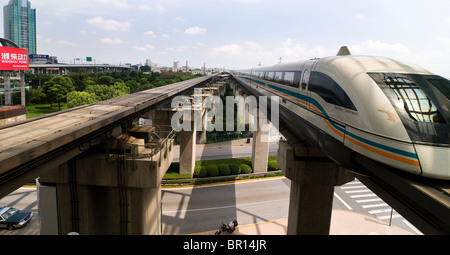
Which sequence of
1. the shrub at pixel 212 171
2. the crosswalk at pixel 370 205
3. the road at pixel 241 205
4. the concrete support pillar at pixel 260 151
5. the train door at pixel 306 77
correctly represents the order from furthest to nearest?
the concrete support pillar at pixel 260 151, the shrub at pixel 212 171, the crosswalk at pixel 370 205, the road at pixel 241 205, the train door at pixel 306 77

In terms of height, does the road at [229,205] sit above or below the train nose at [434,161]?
below

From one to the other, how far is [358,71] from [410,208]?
341 cm

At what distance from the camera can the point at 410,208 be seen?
198 inches

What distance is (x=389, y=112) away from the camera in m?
5.43

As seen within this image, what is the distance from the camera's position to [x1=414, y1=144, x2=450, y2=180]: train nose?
446 cm

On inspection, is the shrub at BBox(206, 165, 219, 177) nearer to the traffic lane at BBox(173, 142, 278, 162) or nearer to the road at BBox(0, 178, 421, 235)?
the road at BBox(0, 178, 421, 235)

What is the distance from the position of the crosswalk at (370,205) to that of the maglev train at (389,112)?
625 inches

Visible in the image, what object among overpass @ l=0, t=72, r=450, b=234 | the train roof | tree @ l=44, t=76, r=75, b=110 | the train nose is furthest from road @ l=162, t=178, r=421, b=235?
tree @ l=44, t=76, r=75, b=110

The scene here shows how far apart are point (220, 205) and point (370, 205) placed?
12.8m

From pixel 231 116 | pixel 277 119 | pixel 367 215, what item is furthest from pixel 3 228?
pixel 231 116

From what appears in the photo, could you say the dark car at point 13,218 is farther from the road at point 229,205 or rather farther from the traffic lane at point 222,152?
the traffic lane at point 222,152

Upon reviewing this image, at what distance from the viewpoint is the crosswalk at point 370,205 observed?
20.5m

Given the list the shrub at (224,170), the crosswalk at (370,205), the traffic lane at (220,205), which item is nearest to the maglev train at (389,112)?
the traffic lane at (220,205)
